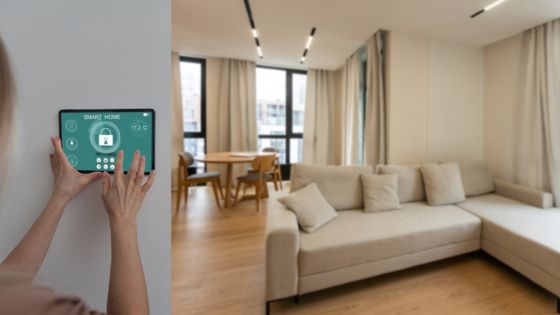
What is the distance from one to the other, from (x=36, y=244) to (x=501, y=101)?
4.51 meters

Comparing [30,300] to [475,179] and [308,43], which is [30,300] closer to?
[475,179]

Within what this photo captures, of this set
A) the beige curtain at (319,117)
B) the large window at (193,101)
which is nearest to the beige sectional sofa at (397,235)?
the beige curtain at (319,117)

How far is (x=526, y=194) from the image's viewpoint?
8.14 feet

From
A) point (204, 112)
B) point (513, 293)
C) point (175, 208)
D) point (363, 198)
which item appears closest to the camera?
point (513, 293)

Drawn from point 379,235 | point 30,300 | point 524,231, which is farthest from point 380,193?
point 30,300

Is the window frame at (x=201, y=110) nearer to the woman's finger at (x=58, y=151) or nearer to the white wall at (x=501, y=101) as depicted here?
the woman's finger at (x=58, y=151)

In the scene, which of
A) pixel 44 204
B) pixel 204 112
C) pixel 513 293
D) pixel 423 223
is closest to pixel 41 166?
pixel 44 204

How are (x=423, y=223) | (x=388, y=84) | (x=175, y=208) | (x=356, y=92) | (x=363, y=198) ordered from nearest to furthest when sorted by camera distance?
Answer: (x=423, y=223) < (x=363, y=198) < (x=388, y=84) < (x=175, y=208) < (x=356, y=92)

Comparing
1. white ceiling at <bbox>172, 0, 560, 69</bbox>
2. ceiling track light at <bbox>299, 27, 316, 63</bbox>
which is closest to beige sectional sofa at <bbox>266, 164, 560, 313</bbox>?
white ceiling at <bbox>172, 0, 560, 69</bbox>

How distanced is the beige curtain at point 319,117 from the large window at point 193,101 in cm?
230

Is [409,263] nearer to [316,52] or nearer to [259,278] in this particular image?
[259,278]

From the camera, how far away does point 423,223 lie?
1946 mm

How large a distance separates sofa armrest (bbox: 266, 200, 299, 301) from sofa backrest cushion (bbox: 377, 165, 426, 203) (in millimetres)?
1518

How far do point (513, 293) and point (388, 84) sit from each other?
2452 mm
